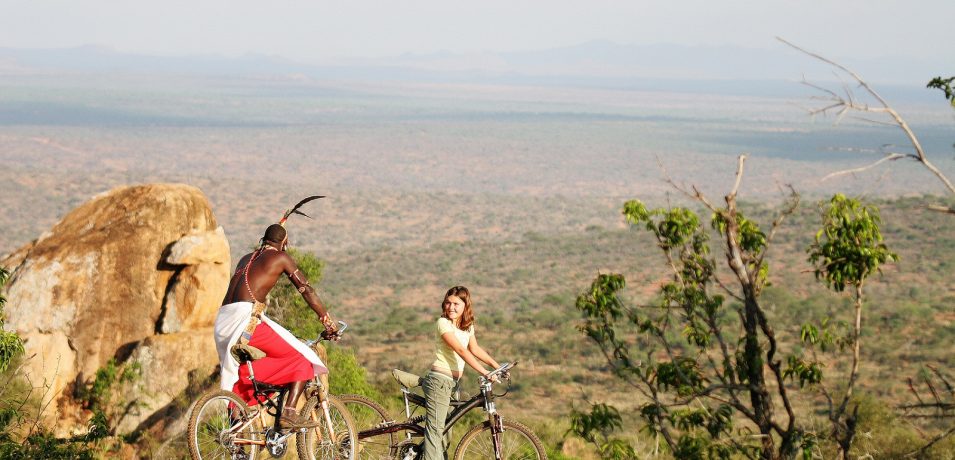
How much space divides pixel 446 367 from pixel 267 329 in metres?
1.30

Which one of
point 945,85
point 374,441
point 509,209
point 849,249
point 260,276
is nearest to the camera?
point 260,276

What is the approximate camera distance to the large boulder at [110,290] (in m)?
11.8

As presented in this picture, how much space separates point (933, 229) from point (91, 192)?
2456 inches

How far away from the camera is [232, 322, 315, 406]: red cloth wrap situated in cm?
706

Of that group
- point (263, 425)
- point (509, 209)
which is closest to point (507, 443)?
point (263, 425)

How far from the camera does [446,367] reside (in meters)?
7.02

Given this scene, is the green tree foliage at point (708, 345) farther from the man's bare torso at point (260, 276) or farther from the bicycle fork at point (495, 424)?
the man's bare torso at point (260, 276)

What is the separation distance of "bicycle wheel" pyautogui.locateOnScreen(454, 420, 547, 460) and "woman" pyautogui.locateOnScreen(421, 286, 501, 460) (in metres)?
0.19

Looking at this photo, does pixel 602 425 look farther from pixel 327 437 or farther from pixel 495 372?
pixel 327 437

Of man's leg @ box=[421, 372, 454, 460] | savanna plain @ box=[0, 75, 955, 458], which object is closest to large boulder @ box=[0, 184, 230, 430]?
savanna plain @ box=[0, 75, 955, 458]

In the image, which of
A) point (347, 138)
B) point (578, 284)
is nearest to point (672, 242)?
point (578, 284)

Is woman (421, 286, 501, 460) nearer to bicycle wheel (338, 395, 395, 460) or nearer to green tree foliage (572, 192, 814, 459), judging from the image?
bicycle wheel (338, 395, 395, 460)

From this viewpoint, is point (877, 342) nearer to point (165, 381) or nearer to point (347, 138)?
point (165, 381)

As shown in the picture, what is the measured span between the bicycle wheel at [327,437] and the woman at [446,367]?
56 cm
